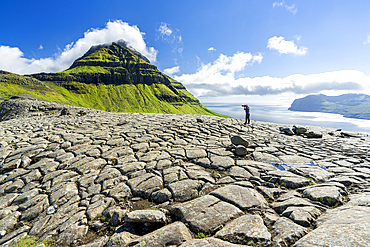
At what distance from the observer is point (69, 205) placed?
5516 millimetres

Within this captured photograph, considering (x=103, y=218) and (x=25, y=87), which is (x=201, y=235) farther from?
(x=25, y=87)

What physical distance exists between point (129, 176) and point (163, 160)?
76.8 inches

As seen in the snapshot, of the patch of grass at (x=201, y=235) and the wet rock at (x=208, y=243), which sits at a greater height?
the wet rock at (x=208, y=243)

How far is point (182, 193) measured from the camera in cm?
569

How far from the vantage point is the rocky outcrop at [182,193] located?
3.71 m

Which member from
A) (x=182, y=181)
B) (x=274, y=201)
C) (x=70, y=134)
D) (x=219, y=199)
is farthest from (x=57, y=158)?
(x=274, y=201)

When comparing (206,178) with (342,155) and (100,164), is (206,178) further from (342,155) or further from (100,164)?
(342,155)

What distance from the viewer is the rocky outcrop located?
371 cm

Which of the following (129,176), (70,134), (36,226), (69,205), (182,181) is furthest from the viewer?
(70,134)

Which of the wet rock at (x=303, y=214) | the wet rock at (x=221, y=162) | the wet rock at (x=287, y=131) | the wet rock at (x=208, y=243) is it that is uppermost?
the wet rock at (x=287, y=131)

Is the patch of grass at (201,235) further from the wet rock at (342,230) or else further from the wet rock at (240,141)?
the wet rock at (240,141)

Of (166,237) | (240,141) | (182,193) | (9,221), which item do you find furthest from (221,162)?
(9,221)

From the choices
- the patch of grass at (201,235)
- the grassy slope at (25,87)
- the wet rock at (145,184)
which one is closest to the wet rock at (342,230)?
the patch of grass at (201,235)

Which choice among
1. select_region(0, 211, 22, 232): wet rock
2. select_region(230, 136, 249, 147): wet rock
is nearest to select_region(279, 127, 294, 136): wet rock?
select_region(230, 136, 249, 147): wet rock
